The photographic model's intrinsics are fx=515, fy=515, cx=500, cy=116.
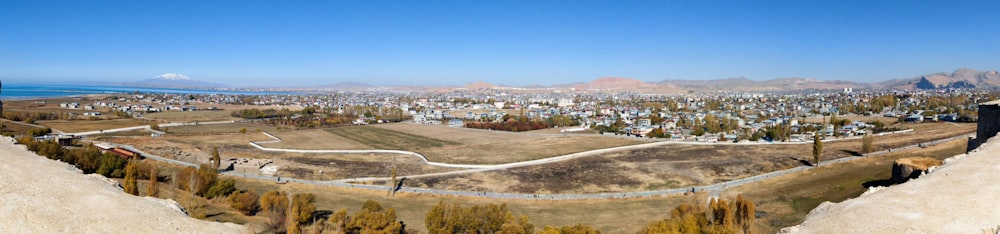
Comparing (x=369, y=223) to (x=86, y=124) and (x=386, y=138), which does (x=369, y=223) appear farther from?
(x=86, y=124)

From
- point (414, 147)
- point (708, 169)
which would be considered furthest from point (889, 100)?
point (414, 147)

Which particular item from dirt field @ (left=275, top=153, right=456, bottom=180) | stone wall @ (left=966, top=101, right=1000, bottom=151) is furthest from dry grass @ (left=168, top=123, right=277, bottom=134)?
stone wall @ (left=966, top=101, right=1000, bottom=151)

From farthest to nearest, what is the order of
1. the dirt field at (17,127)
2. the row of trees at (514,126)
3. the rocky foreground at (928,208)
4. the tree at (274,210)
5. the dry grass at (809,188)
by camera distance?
the row of trees at (514,126), the dirt field at (17,127), the dry grass at (809,188), the tree at (274,210), the rocky foreground at (928,208)

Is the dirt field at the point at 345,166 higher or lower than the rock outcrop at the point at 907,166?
lower

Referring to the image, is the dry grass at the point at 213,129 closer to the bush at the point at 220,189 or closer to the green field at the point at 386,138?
the green field at the point at 386,138

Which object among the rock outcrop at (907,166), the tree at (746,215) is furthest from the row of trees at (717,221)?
the rock outcrop at (907,166)

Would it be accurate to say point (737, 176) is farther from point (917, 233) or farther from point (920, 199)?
point (917, 233)
